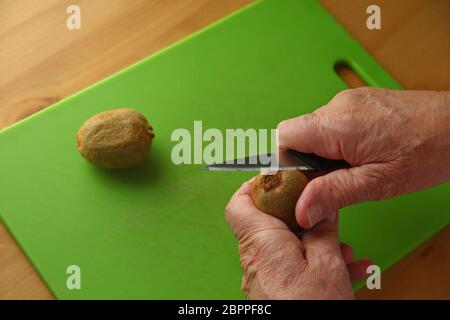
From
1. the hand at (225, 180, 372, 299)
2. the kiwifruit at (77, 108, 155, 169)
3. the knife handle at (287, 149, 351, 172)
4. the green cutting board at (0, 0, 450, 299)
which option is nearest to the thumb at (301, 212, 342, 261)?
the hand at (225, 180, 372, 299)

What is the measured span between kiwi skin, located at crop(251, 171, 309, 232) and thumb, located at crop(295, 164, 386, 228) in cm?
4

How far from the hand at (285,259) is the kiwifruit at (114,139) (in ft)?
1.26

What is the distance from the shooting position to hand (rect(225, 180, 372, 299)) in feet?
4.34

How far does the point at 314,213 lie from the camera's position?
1378mm

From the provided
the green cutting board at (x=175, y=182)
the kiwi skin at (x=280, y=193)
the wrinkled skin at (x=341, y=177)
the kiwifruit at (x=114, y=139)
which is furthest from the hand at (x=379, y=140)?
the kiwifruit at (x=114, y=139)

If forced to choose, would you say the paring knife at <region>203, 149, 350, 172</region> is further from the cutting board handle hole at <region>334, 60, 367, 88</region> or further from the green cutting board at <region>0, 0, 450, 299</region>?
the cutting board handle hole at <region>334, 60, 367, 88</region>

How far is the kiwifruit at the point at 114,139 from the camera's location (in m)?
1.65

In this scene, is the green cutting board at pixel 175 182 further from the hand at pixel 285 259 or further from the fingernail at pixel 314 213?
the fingernail at pixel 314 213

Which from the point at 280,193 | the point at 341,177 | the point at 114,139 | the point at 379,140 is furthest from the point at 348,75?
the point at 114,139

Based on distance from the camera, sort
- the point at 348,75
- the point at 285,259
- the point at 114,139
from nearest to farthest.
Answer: the point at 285,259, the point at 114,139, the point at 348,75

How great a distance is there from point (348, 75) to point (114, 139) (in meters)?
0.91

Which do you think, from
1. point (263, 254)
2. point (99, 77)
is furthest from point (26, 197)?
point (263, 254)

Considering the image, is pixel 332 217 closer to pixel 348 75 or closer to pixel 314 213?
pixel 314 213

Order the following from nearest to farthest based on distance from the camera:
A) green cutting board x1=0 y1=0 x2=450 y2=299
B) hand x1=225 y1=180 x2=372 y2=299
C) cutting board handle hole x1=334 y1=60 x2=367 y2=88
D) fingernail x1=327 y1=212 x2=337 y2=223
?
hand x1=225 y1=180 x2=372 y2=299, fingernail x1=327 y1=212 x2=337 y2=223, green cutting board x1=0 y1=0 x2=450 y2=299, cutting board handle hole x1=334 y1=60 x2=367 y2=88
